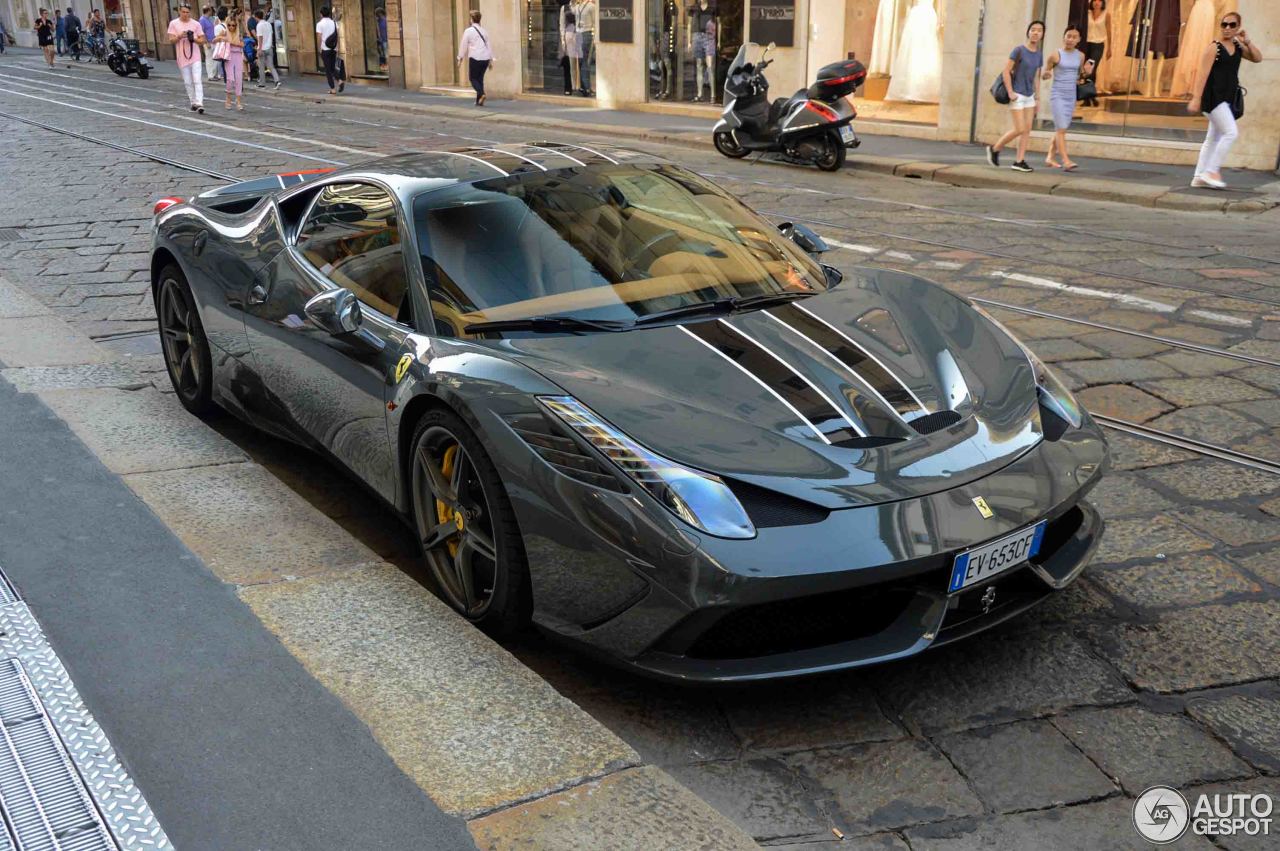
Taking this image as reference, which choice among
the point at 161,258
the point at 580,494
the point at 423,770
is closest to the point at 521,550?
the point at 580,494

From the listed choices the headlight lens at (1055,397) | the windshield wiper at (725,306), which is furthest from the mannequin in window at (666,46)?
the headlight lens at (1055,397)

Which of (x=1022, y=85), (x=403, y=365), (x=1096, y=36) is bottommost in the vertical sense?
(x=403, y=365)

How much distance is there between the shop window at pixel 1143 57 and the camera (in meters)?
14.4

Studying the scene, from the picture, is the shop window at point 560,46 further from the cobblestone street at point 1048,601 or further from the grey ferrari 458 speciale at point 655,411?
the grey ferrari 458 speciale at point 655,411

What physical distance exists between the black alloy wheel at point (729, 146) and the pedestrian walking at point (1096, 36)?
13.9 ft

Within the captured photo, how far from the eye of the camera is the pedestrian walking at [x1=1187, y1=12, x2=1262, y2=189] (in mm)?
11984

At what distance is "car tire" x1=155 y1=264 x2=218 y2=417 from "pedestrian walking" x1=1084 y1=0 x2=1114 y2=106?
41.8 ft

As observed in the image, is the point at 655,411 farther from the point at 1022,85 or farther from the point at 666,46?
the point at 666,46

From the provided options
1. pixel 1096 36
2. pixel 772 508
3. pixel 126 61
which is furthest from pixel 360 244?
pixel 126 61

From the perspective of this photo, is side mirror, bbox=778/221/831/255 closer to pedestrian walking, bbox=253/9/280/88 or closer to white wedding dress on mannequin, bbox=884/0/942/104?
white wedding dress on mannequin, bbox=884/0/942/104

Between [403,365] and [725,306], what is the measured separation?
37.1 inches

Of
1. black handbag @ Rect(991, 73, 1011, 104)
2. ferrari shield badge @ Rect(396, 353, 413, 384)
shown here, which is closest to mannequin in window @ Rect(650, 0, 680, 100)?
black handbag @ Rect(991, 73, 1011, 104)

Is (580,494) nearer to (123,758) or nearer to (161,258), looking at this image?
(123,758)

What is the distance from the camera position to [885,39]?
18.4 meters
